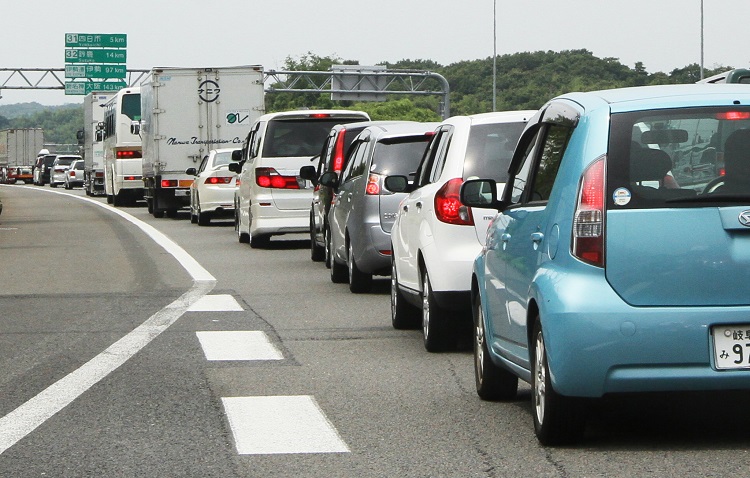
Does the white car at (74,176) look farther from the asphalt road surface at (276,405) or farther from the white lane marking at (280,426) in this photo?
the white lane marking at (280,426)

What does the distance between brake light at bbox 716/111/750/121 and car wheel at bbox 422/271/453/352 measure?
13.1 ft

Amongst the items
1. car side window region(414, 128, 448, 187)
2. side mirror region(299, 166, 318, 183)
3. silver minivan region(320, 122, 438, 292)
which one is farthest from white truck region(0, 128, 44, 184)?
car side window region(414, 128, 448, 187)

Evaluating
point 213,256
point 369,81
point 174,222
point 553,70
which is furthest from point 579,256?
point 553,70

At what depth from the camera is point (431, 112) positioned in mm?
142625

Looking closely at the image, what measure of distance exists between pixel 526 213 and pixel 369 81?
67551mm

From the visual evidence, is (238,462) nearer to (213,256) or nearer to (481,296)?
(481,296)

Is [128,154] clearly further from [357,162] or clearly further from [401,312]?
[401,312]

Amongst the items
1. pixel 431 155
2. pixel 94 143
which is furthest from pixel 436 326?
pixel 94 143

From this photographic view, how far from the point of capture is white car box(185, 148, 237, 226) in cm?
3064

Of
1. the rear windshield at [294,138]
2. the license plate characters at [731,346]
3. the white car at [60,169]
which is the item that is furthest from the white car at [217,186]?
the white car at [60,169]

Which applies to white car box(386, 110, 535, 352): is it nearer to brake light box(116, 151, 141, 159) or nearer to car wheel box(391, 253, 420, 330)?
car wheel box(391, 253, 420, 330)

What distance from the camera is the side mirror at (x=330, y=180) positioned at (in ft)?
54.5

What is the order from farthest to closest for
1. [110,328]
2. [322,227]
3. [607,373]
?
1. [322,227]
2. [110,328]
3. [607,373]

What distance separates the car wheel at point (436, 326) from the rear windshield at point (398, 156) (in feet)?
11.5
